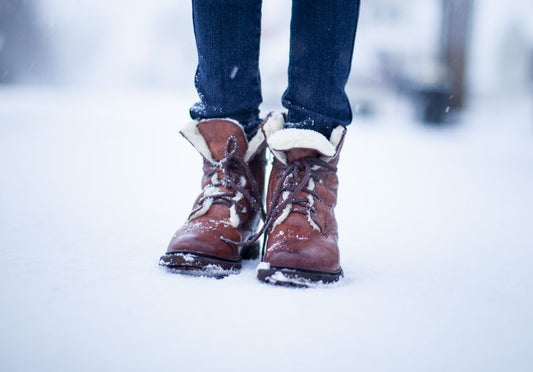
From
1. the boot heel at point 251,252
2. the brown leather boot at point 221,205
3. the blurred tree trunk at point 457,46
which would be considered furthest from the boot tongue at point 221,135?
the blurred tree trunk at point 457,46

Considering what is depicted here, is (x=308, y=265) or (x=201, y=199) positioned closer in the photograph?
(x=308, y=265)

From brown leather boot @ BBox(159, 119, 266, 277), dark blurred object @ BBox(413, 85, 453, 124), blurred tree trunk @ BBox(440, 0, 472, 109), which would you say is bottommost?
brown leather boot @ BBox(159, 119, 266, 277)

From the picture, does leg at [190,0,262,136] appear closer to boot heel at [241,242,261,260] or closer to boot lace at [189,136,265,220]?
boot lace at [189,136,265,220]

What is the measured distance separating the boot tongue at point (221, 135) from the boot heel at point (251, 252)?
6.9 inches

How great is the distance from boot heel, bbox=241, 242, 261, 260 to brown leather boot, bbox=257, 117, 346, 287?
0.06 metres

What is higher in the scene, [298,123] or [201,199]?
[298,123]

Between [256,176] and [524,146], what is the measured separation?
10.9 feet

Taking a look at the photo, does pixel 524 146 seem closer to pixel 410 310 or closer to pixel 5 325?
pixel 410 310

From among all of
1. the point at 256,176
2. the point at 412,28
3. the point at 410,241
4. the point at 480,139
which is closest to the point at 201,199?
the point at 256,176

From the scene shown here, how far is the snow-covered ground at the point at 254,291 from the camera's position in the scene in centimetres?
55

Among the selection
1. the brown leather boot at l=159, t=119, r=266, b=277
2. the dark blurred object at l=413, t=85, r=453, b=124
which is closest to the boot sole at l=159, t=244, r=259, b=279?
the brown leather boot at l=159, t=119, r=266, b=277

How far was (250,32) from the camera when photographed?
0.88 meters

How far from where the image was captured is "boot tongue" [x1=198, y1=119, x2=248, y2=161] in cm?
87

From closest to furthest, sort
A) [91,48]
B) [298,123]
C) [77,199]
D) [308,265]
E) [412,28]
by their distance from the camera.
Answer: [308,265]
[298,123]
[77,199]
[412,28]
[91,48]
